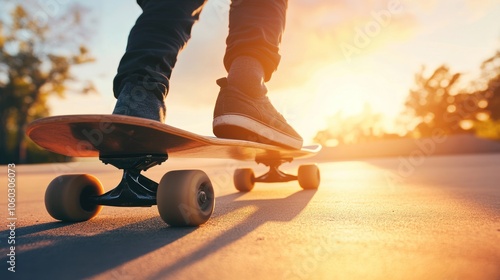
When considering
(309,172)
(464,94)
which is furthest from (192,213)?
(464,94)

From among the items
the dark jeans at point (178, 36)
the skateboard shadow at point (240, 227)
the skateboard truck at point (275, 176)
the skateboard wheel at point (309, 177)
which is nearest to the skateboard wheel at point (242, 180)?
the skateboard truck at point (275, 176)

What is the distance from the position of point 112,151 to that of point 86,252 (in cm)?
49

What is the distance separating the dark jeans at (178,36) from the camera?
4.33 feet

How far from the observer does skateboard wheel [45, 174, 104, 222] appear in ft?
4.40

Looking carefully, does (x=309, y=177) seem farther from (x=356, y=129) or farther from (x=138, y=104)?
(x=356, y=129)

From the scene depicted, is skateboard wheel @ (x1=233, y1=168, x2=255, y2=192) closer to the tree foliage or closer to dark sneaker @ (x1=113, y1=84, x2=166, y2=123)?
dark sneaker @ (x1=113, y1=84, x2=166, y2=123)

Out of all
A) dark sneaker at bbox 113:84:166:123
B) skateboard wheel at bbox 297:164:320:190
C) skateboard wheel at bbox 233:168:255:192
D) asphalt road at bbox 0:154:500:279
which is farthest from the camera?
skateboard wheel at bbox 233:168:255:192

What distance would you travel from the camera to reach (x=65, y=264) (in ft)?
2.51

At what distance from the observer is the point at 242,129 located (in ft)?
4.96

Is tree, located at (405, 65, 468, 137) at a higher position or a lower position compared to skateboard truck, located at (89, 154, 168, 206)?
higher

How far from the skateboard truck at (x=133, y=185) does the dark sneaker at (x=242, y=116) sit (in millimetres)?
271

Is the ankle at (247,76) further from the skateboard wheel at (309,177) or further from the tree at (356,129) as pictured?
the tree at (356,129)

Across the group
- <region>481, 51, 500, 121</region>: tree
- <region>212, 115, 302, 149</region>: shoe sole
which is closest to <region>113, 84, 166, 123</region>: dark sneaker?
<region>212, 115, 302, 149</region>: shoe sole

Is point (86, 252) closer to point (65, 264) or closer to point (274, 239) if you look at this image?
point (65, 264)
